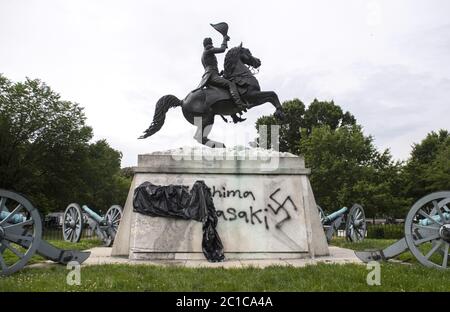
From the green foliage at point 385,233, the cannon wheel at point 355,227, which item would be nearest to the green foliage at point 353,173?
the green foliage at point 385,233

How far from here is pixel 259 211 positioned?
10.6 meters

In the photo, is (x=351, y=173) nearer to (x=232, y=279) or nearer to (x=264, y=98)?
(x=264, y=98)

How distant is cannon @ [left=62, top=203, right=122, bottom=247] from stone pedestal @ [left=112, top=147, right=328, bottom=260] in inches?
215

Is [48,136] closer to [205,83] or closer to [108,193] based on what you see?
[108,193]

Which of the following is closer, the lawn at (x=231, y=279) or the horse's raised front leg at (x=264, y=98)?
the lawn at (x=231, y=279)

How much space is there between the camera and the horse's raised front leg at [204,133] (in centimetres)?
1197

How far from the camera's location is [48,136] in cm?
3356

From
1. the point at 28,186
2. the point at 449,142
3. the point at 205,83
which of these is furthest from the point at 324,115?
the point at 205,83

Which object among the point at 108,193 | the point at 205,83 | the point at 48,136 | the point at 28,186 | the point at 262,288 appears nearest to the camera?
the point at 262,288

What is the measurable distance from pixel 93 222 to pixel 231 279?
10742 millimetres

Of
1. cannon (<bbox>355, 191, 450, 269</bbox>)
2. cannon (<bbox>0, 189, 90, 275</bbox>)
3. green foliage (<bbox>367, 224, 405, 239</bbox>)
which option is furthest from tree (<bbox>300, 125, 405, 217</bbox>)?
cannon (<bbox>0, 189, 90, 275</bbox>)

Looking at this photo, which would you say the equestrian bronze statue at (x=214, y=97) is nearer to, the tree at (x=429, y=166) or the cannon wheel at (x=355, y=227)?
the cannon wheel at (x=355, y=227)

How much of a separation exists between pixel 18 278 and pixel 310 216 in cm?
646

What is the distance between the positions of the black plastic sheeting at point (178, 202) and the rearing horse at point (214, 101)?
1.99m
